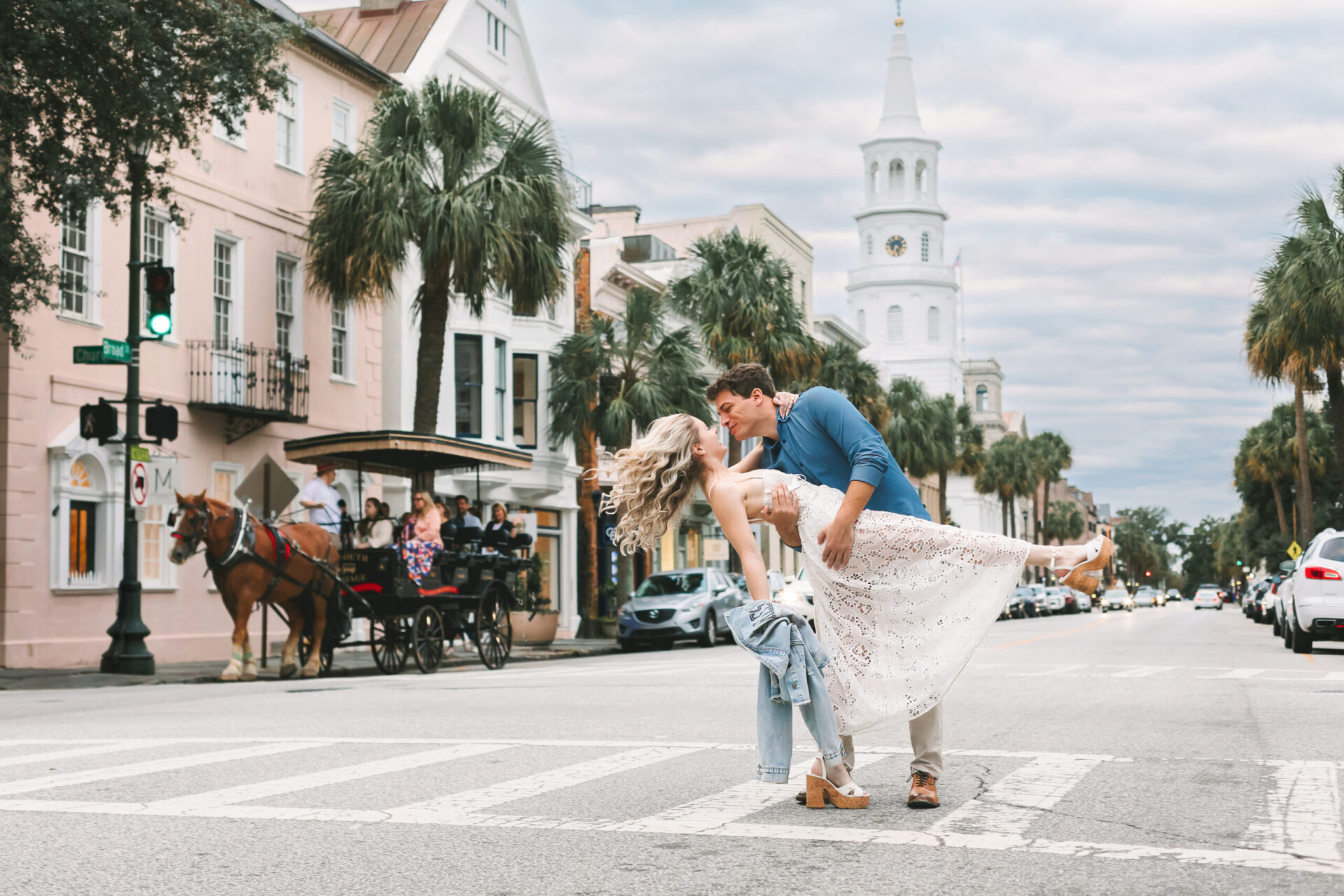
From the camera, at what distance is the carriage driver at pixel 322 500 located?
18.3 metres

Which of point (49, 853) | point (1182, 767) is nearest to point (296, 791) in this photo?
point (49, 853)

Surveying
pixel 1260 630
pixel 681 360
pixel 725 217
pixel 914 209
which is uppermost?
pixel 914 209

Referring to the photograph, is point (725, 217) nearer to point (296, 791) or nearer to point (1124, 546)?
Answer: point (296, 791)

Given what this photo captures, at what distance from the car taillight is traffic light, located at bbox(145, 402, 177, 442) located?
14.5m

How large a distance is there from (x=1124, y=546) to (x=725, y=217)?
148302 mm

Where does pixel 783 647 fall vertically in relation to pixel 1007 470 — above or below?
below

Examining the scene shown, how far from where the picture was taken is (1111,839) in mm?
5340

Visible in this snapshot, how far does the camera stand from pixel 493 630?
2000 cm

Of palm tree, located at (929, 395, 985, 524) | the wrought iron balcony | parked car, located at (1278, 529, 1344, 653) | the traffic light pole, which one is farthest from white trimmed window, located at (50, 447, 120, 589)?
palm tree, located at (929, 395, 985, 524)

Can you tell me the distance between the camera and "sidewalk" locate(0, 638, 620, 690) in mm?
16950

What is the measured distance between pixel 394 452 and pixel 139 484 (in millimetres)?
3171

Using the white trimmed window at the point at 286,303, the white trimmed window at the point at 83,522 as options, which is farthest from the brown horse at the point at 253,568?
the white trimmed window at the point at 286,303

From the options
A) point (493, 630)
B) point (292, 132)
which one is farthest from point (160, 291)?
point (292, 132)

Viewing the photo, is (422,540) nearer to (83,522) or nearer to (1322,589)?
(83,522)
